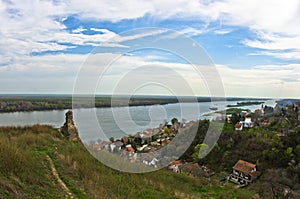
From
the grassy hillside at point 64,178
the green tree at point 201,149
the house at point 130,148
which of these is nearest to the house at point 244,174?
the green tree at point 201,149

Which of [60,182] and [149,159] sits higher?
[60,182]

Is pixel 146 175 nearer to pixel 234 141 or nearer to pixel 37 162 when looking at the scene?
pixel 37 162

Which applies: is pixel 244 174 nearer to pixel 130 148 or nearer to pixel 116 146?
pixel 130 148

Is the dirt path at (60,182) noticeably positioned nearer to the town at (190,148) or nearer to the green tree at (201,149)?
the town at (190,148)

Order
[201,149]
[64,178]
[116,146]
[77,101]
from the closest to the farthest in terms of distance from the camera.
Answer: [64,178], [77,101], [116,146], [201,149]

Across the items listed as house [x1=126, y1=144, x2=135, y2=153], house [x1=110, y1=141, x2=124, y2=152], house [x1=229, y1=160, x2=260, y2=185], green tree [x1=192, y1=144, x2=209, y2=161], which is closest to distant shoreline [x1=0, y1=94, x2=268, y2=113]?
house [x1=126, y1=144, x2=135, y2=153]

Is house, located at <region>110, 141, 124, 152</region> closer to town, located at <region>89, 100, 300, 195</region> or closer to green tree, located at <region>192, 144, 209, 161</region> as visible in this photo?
town, located at <region>89, 100, 300, 195</region>

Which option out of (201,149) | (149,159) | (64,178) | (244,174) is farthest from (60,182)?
(244,174)

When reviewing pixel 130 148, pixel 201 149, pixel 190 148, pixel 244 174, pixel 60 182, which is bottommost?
pixel 244 174

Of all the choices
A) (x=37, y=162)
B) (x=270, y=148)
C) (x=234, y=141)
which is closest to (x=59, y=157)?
(x=37, y=162)
